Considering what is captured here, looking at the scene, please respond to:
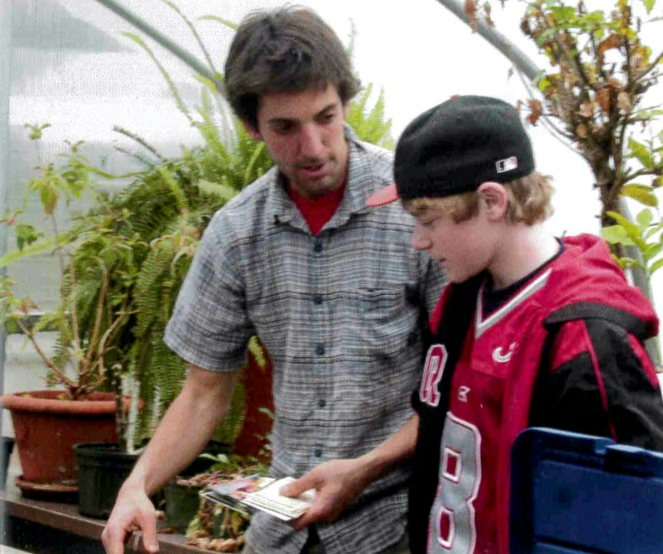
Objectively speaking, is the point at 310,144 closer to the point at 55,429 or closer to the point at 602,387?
the point at 602,387

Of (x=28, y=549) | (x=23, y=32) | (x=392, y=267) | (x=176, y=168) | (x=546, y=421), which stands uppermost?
(x=23, y=32)

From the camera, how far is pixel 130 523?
7.14 ft

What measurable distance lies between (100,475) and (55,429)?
290 millimetres

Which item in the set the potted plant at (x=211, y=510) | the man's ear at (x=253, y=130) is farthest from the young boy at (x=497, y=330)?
the potted plant at (x=211, y=510)

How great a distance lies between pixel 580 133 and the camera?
9.77 ft

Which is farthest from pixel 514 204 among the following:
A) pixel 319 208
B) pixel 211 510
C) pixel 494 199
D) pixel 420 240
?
pixel 211 510

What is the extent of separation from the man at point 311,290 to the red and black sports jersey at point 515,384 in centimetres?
28

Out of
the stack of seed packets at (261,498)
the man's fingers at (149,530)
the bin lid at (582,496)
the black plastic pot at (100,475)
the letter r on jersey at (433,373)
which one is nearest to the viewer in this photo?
the bin lid at (582,496)

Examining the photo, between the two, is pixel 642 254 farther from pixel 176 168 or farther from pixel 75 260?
pixel 75 260

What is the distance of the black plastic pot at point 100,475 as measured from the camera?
3848 mm

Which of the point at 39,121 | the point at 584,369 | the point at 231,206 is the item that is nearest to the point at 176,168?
the point at 39,121

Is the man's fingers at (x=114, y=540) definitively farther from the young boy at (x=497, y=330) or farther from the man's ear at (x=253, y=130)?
the man's ear at (x=253, y=130)

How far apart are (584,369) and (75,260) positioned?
2.91 m

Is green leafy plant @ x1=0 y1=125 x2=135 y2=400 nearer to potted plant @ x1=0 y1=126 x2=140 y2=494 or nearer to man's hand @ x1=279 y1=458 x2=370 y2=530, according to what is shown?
potted plant @ x1=0 y1=126 x2=140 y2=494
